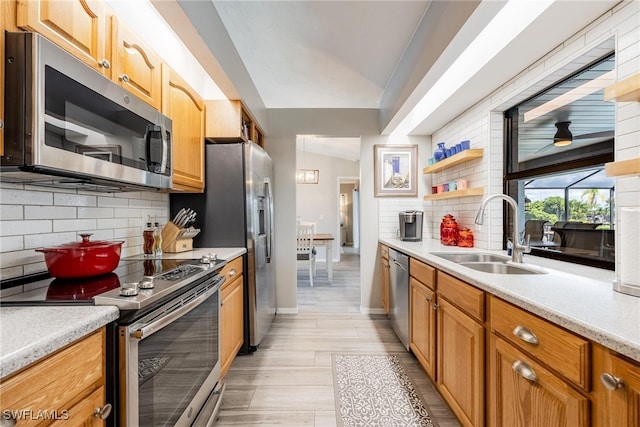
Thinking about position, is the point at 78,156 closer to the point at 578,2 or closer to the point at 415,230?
the point at 578,2

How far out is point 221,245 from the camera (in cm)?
229

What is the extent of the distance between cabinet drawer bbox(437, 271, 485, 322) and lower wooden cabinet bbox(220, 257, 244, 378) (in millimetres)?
1353

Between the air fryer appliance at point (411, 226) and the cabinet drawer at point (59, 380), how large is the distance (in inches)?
103

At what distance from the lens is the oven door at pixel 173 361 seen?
88cm

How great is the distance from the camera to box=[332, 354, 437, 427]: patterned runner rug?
1.60 meters

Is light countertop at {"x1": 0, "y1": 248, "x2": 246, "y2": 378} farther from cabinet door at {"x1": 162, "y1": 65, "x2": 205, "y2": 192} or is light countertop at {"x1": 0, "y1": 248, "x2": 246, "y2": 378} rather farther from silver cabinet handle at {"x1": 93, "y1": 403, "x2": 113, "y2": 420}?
cabinet door at {"x1": 162, "y1": 65, "x2": 205, "y2": 192}

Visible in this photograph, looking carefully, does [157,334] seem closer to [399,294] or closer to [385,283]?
[399,294]

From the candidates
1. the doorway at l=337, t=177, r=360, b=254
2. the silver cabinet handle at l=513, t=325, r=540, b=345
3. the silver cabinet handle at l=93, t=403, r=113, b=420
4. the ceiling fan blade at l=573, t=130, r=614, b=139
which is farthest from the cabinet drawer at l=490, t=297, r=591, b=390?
the doorway at l=337, t=177, r=360, b=254

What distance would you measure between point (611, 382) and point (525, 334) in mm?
284

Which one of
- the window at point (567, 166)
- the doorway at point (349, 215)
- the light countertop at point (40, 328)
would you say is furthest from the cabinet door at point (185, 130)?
the doorway at point (349, 215)

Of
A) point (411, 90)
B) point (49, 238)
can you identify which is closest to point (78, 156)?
point (49, 238)

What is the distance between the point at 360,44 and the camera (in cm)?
212

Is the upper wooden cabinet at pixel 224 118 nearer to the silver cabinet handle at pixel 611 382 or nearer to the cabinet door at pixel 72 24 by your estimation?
the cabinet door at pixel 72 24

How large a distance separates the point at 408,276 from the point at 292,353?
45.9 inches
